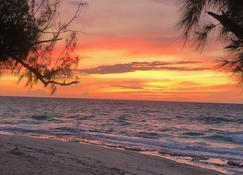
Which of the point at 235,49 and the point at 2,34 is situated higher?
the point at 2,34

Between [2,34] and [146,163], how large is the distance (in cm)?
868

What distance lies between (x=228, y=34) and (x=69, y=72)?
522cm

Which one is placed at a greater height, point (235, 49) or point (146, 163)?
point (235, 49)

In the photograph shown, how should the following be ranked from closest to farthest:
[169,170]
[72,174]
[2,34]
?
1. [2,34]
2. [72,174]
3. [169,170]

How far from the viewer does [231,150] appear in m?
27.0

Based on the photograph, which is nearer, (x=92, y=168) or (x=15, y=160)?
(x=15, y=160)

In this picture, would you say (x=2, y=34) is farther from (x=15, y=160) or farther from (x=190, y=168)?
(x=190, y=168)

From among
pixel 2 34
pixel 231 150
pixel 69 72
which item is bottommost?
pixel 231 150

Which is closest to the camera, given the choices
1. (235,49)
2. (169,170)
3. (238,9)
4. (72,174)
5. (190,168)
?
(238,9)

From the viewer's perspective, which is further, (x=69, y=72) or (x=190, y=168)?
(x=190, y=168)

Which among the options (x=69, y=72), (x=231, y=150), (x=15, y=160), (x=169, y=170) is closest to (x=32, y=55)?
(x=69, y=72)

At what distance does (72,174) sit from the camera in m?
10.2

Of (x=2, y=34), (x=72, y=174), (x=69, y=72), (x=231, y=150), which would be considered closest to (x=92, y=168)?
(x=72, y=174)

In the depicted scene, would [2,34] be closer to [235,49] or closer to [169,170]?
[235,49]
